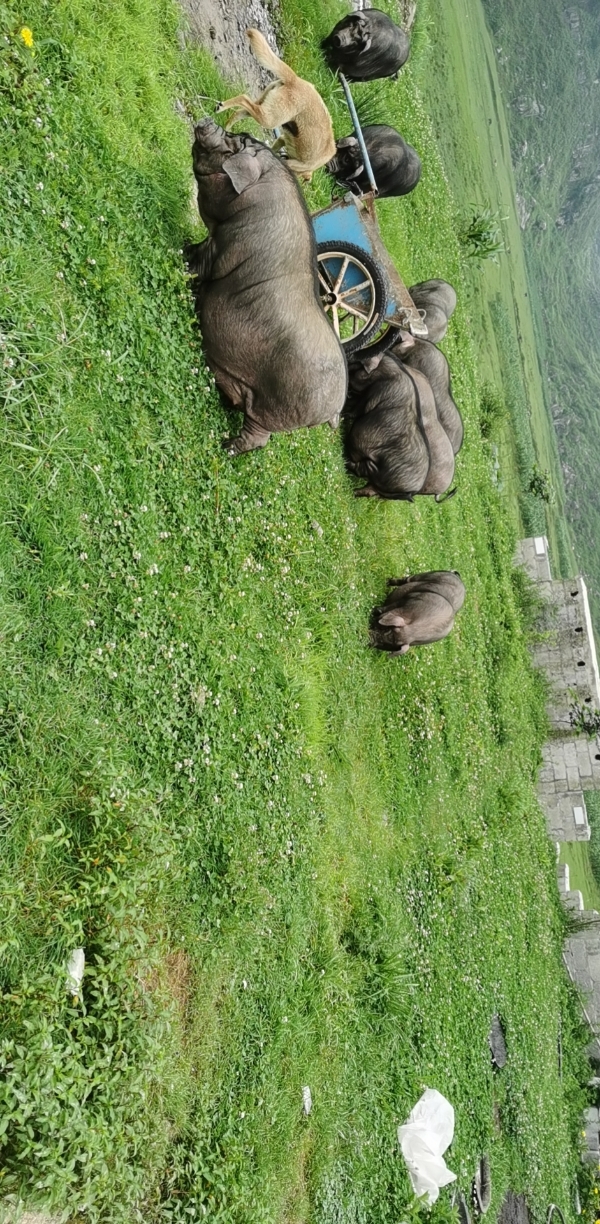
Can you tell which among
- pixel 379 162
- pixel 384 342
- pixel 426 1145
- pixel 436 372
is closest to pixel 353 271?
pixel 384 342

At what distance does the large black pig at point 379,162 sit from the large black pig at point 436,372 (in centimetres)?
154

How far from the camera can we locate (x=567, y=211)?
30.2 meters

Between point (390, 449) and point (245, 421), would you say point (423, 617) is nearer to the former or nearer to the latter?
point (390, 449)

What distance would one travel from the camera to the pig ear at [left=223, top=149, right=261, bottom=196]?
4406 millimetres

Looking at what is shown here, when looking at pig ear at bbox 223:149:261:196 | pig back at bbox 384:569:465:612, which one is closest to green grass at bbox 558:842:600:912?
pig back at bbox 384:569:465:612

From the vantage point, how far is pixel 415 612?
25.3 ft

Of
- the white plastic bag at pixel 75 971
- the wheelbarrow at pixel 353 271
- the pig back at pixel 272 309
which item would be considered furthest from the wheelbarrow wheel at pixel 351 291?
the white plastic bag at pixel 75 971

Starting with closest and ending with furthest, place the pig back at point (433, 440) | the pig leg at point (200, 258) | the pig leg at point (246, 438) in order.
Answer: the pig leg at point (200, 258) → the pig leg at point (246, 438) → the pig back at point (433, 440)

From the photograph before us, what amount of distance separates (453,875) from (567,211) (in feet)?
93.6

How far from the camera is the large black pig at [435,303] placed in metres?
9.11

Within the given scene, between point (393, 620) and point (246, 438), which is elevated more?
point (246, 438)

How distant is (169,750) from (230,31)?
5.23 metres

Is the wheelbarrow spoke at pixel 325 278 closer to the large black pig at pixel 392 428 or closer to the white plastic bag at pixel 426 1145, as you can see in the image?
the large black pig at pixel 392 428

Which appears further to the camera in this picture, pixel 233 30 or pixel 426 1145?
pixel 426 1145
